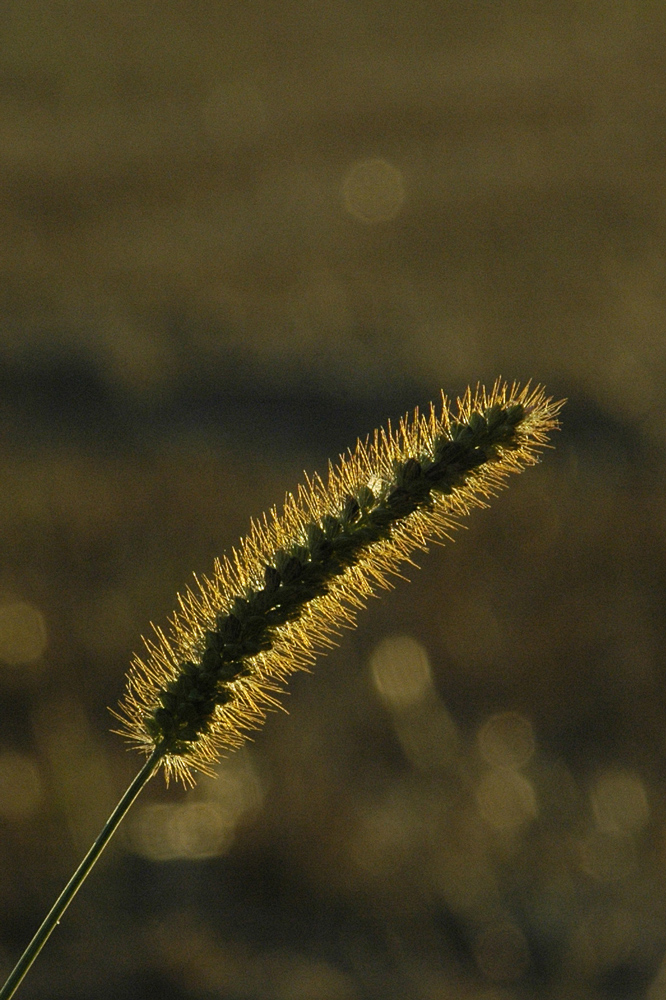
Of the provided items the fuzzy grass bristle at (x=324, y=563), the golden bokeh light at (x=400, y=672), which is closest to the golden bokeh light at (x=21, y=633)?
the golden bokeh light at (x=400, y=672)

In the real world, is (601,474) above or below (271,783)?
above

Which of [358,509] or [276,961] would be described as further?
[276,961]

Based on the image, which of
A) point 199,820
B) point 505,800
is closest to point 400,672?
point 505,800

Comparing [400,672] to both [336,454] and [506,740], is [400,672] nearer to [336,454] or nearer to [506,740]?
[506,740]

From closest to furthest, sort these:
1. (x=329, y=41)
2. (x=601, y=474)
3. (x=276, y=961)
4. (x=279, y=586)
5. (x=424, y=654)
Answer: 1. (x=279, y=586)
2. (x=276, y=961)
3. (x=424, y=654)
4. (x=601, y=474)
5. (x=329, y=41)

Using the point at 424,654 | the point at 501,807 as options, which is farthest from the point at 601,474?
the point at 501,807

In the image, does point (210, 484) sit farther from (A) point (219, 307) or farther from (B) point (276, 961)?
(B) point (276, 961)

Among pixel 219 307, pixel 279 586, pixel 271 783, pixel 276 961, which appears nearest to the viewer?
pixel 279 586

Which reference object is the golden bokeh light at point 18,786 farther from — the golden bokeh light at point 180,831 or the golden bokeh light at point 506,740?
the golden bokeh light at point 506,740
